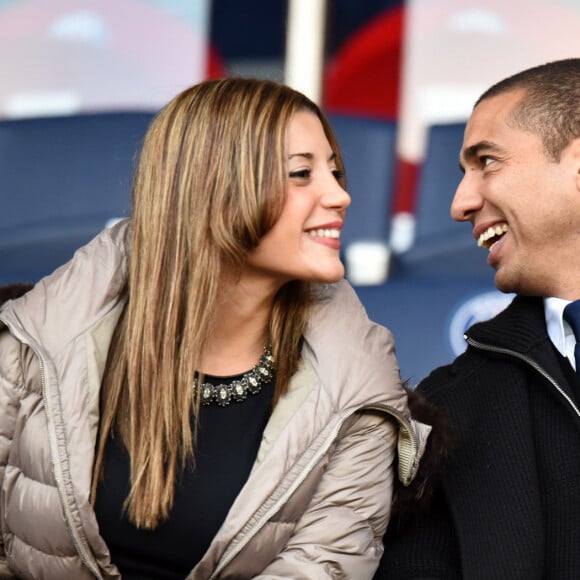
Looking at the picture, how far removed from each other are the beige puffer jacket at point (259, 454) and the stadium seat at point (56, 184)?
4.67 feet

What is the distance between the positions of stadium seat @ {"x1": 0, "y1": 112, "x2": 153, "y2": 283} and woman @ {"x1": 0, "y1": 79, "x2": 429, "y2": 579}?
1.39 metres

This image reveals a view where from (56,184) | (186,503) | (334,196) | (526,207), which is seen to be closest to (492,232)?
(526,207)

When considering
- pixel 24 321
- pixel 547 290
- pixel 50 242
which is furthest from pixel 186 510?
pixel 50 242

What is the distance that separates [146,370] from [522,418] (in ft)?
1.98

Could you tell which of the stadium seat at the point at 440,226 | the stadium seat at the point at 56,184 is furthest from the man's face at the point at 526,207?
the stadium seat at the point at 56,184

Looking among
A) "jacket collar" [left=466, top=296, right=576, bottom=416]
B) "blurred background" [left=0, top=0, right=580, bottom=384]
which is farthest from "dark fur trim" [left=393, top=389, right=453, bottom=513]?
"blurred background" [left=0, top=0, right=580, bottom=384]

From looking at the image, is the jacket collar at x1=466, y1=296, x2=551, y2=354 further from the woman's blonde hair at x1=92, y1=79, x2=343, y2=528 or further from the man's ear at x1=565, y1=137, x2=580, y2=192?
the woman's blonde hair at x1=92, y1=79, x2=343, y2=528

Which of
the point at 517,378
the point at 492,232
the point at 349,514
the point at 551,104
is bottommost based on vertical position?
the point at 349,514

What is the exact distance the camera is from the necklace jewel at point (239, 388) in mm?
1763

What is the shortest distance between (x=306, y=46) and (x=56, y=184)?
88cm

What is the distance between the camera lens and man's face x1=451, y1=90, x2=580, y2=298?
6.53 ft

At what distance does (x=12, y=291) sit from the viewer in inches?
72.6

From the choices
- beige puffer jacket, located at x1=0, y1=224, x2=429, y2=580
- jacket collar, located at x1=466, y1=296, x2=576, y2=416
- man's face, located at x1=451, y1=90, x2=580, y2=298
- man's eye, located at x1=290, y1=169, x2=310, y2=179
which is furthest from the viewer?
man's face, located at x1=451, y1=90, x2=580, y2=298

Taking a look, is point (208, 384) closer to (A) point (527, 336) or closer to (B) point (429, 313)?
(A) point (527, 336)
